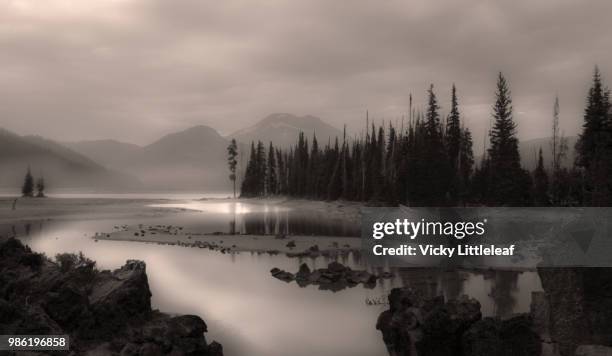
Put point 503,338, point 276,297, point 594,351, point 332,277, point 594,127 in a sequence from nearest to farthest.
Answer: point 594,351 → point 503,338 → point 276,297 → point 332,277 → point 594,127

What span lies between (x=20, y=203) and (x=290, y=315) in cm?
9998

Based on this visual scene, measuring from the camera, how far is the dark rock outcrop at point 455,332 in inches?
531

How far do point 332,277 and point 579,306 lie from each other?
14.2 m

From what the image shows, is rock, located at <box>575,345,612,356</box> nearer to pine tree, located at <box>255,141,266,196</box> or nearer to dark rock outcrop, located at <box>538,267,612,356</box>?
dark rock outcrop, located at <box>538,267,612,356</box>

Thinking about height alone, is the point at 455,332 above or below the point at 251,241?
below

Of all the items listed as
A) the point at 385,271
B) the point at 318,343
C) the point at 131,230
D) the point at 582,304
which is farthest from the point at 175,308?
the point at 131,230

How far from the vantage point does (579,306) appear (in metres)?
13.3

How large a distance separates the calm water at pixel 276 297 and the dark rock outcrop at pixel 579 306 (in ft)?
18.1

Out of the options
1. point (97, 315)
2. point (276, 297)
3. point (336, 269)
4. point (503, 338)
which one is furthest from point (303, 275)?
point (503, 338)

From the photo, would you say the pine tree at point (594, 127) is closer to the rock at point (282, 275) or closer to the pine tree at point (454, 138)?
the pine tree at point (454, 138)

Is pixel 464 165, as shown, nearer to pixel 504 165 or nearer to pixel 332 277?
pixel 504 165

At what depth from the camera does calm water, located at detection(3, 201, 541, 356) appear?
1641 cm

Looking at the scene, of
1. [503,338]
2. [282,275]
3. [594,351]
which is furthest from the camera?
[282,275]

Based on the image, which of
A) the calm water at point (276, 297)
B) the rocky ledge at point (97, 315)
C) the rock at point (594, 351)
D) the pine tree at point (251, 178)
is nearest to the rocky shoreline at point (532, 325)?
the rock at point (594, 351)
